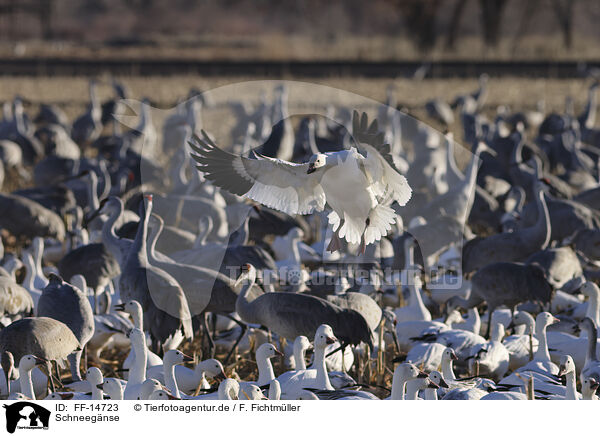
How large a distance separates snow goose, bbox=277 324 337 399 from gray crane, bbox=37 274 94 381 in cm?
106

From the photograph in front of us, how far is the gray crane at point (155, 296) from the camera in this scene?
5.59m

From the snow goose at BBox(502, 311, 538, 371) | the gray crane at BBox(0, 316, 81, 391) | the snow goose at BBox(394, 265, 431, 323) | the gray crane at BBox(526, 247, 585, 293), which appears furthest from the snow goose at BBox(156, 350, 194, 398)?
the gray crane at BBox(526, 247, 585, 293)

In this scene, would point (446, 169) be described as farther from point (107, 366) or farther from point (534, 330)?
point (107, 366)

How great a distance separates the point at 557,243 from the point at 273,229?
2157mm

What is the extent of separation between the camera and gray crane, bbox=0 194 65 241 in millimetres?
8078

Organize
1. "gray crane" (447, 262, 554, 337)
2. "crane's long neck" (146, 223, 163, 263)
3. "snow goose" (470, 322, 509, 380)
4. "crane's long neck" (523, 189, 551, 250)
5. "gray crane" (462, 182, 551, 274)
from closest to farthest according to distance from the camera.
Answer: "snow goose" (470, 322, 509, 380) → "gray crane" (447, 262, 554, 337) → "crane's long neck" (146, 223, 163, 263) → "gray crane" (462, 182, 551, 274) → "crane's long neck" (523, 189, 551, 250)

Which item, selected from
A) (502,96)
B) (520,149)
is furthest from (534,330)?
(502,96)

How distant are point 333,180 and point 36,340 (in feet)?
5.58

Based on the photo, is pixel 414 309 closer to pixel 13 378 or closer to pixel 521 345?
pixel 521 345

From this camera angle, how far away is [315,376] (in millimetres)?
5039

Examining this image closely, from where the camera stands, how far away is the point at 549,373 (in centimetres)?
518

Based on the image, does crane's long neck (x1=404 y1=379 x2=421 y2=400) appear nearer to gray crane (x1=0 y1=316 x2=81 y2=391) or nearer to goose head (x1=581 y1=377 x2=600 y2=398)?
goose head (x1=581 y1=377 x2=600 y2=398)

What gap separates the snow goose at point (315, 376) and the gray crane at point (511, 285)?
1418 millimetres

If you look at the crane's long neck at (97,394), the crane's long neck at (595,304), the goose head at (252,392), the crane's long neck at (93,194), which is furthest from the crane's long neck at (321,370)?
the crane's long neck at (93,194)
